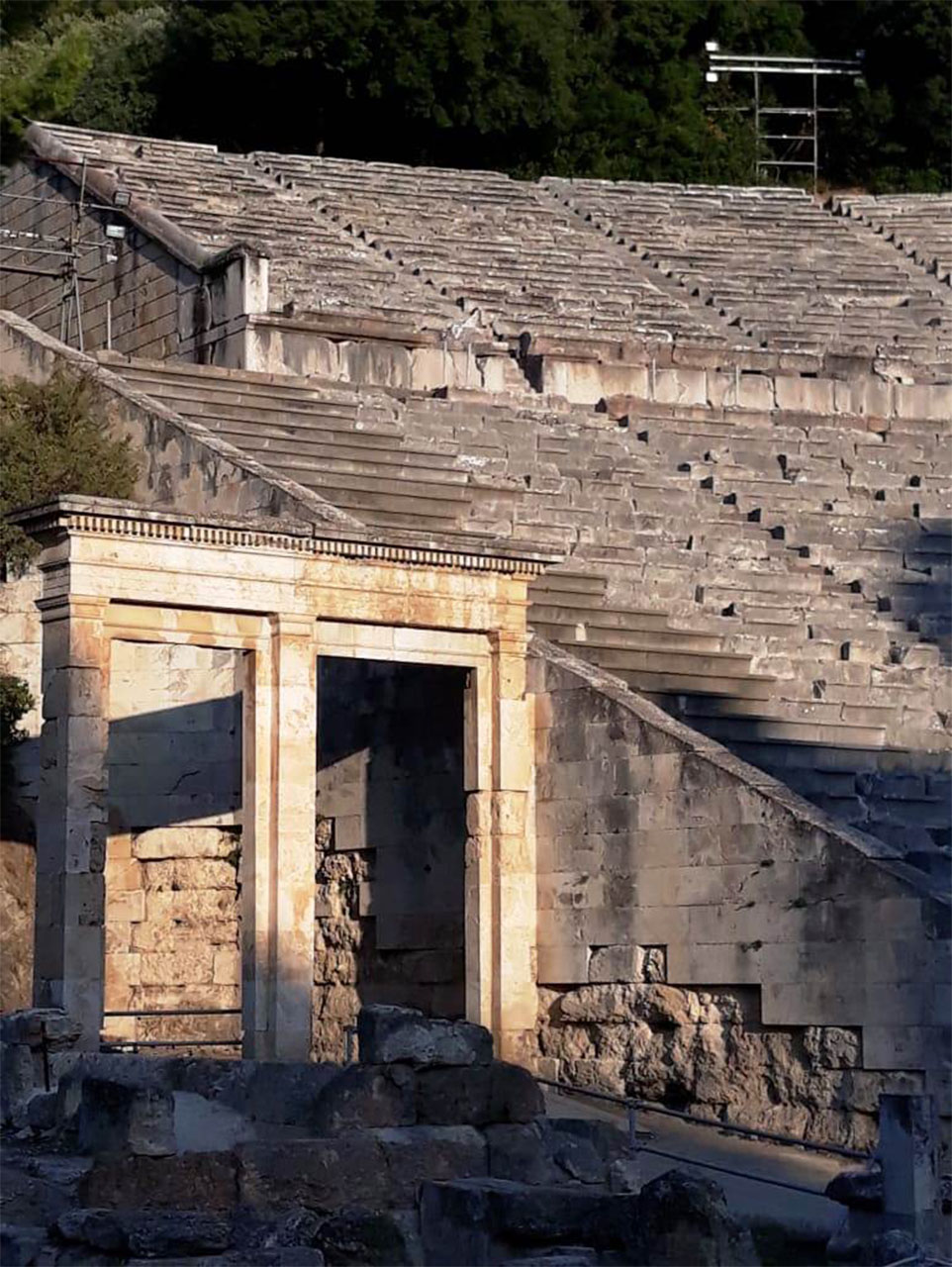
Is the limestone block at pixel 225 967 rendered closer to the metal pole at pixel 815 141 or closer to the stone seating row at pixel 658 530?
the stone seating row at pixel 658 530

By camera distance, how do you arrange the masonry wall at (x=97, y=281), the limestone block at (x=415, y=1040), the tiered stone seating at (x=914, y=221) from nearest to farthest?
1. the limestone block at (x=415, y=1040)
2. the masonry wall at (x=97, y=281)
3. the tiered stone seating at (x=914, y=221)

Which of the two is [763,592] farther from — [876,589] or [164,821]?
[164,821]

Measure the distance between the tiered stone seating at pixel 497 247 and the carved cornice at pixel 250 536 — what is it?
10639 mm

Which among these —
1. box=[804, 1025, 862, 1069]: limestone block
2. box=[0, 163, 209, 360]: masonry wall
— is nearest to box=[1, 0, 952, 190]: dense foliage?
box=[0, 163, 209, 360]: masonry wall

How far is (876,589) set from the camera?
83.9 ft

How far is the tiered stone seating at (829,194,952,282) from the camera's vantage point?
3838 centimetres

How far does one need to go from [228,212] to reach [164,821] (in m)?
12.9

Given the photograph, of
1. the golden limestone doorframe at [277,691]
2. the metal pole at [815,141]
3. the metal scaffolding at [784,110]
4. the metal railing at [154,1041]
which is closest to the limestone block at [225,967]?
the metal railing at [154,1041]

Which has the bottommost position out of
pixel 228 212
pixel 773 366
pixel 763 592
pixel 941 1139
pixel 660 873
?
pixel 941 1139

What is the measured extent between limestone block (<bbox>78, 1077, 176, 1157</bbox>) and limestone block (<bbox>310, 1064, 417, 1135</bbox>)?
778mm

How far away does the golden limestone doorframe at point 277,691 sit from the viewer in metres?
19.1

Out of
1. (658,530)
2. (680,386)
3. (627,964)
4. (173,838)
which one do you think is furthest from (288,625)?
(680,386)

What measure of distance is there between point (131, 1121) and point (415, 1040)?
160 cm

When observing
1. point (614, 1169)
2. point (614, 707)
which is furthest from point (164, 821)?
point (614, 1169)
